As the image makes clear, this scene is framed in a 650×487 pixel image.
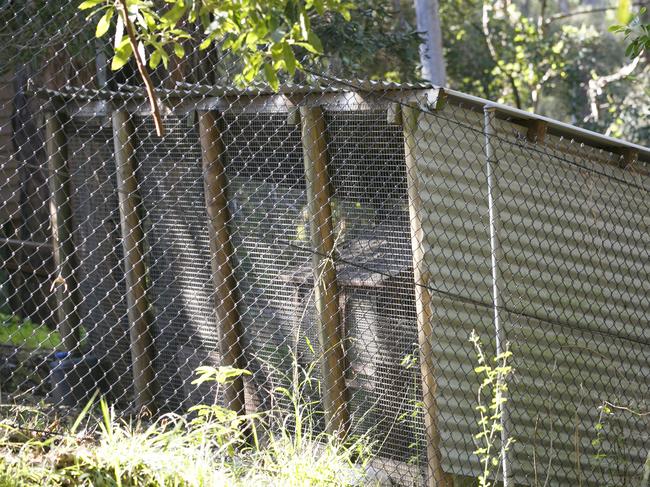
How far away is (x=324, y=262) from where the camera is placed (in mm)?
5250

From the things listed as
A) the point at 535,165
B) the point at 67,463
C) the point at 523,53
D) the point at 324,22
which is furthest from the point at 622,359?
the point at 523,53

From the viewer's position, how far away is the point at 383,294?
17.1ft

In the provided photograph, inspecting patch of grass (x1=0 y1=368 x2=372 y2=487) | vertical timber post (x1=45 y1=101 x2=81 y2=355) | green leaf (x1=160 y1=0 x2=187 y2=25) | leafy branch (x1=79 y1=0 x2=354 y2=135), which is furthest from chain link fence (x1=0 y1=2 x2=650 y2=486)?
green leaf (x1=160 y1=0 x2=187 y2=25)

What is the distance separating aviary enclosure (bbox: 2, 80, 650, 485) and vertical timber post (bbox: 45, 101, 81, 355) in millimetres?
400

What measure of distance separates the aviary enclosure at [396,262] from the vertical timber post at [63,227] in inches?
15.8

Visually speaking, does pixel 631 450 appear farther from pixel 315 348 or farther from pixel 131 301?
pixel 131 301

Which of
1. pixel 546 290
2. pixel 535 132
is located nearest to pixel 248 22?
pixel 535 132

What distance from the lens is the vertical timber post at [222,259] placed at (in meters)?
5.68

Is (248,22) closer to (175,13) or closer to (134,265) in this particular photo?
(175,13)

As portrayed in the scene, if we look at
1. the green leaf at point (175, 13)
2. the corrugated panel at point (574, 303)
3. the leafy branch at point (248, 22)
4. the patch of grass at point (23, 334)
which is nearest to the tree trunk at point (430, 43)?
the patch of grass at point (23, 334)

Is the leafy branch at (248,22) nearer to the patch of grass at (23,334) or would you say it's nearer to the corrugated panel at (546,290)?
the corrugated panel at (546,290)

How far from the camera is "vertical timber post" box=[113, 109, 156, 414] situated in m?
5.96

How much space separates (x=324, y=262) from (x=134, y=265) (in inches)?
58.4

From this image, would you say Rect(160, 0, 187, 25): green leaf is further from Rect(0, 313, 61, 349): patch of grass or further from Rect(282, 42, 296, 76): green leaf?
Rect(0, 313, 61, 349): patch of grass
